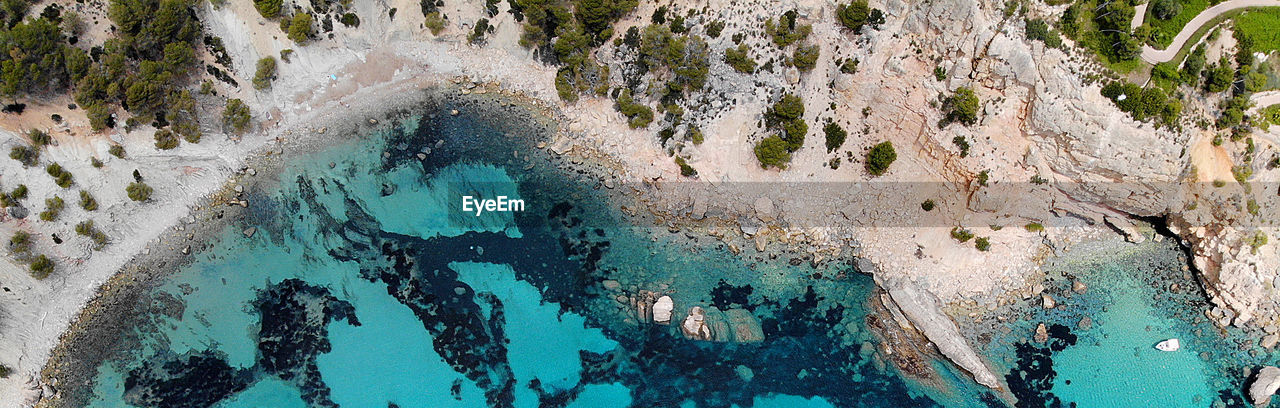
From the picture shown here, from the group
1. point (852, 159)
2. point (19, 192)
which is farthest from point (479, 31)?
point (19, 192)

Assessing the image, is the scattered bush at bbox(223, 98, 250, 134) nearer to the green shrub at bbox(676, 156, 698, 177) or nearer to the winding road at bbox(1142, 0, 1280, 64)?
the green shrub at bbox(676, 156, 698, 177)

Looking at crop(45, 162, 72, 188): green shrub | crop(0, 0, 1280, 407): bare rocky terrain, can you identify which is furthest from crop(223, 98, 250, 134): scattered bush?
crop(45, 162, 72, 188): green shrub

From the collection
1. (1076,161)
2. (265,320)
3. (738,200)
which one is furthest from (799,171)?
(265,320)

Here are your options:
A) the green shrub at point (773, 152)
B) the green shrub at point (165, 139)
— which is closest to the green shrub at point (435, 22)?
the green shrub at point (165, 139)

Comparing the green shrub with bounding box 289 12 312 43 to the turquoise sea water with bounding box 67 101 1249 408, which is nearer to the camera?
the turquoise sea water with bounding box 67 101 1249 408

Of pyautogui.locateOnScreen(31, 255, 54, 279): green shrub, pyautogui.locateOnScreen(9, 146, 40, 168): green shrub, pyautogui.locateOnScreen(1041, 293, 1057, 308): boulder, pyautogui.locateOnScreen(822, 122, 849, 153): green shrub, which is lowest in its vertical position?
pyautogui.locateOnScreen(31, 255, 54, 279): green shrub
